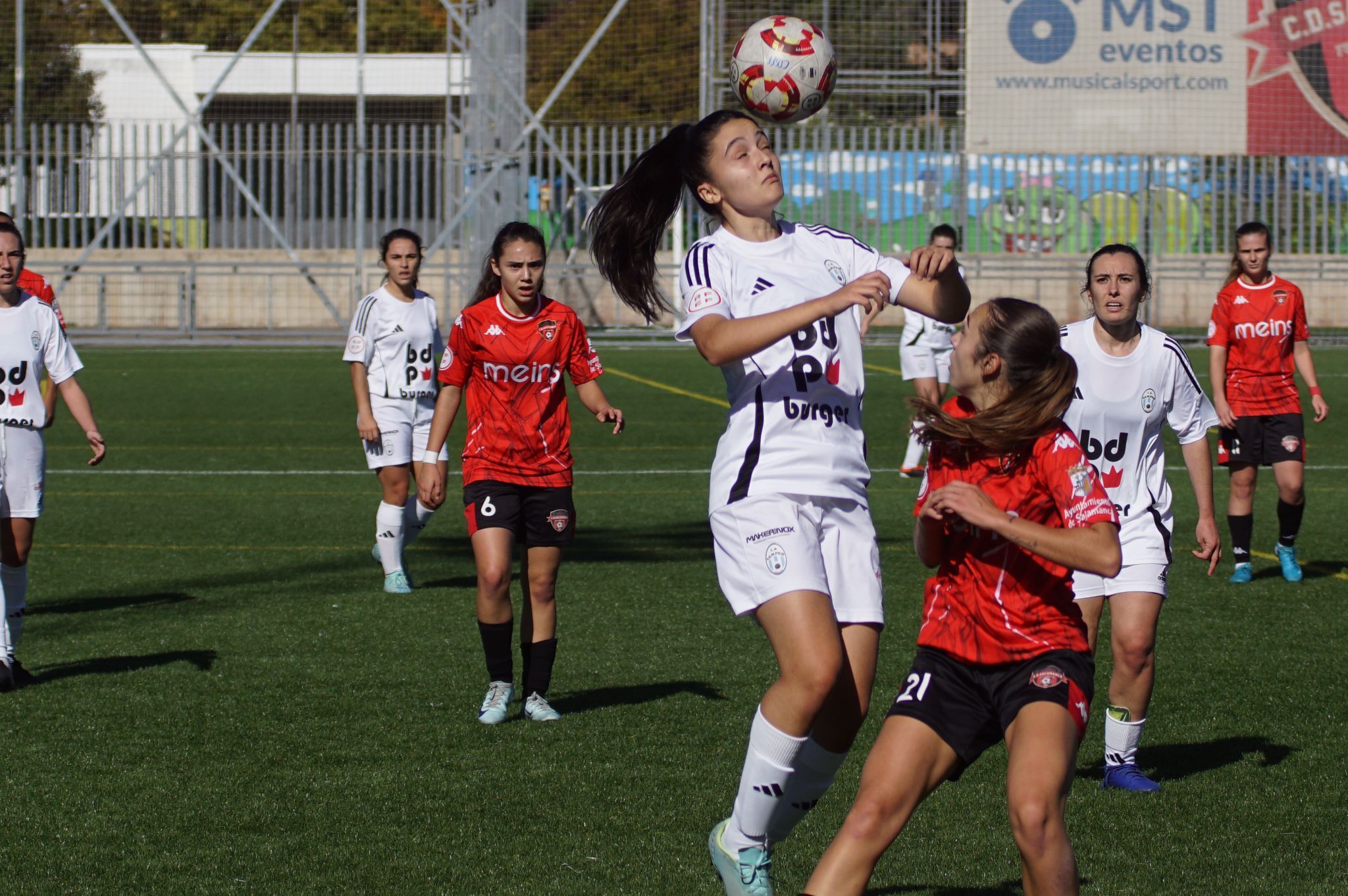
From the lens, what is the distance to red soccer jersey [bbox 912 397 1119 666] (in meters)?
3.74

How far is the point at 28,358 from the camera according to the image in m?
7.04

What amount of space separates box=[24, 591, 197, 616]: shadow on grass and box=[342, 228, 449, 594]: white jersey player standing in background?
120 cm

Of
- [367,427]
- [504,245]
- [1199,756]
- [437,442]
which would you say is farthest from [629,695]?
[367,427]

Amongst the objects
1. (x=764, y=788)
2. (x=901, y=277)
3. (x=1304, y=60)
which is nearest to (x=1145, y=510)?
(x=901, y=277)

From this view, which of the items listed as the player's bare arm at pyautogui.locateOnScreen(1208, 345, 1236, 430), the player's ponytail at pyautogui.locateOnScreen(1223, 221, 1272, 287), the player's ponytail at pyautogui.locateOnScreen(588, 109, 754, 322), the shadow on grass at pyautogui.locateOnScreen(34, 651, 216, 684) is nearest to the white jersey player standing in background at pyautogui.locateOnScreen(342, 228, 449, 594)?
the shadow on grass at pyautogui.locateOnScreen(34, 651, 216, 684)

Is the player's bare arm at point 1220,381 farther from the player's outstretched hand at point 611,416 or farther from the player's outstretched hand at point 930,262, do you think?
the player's outstretched hand at point 930,262

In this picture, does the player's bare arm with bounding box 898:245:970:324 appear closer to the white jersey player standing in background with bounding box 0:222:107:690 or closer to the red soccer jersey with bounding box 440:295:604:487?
the red soccer jersey with bounding box 440:295:604:487

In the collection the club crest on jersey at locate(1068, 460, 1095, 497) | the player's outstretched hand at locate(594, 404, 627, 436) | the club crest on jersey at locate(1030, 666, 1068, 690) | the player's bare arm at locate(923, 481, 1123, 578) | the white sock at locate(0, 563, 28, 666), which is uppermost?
the player's outstretched hand at locate(594, 404, 627, 436)

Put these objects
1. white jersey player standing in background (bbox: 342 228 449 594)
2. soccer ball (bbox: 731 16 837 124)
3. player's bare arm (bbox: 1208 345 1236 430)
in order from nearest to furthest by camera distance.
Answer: soccer ball (bbox: 731 16 837 124)
player's bare arm (bbox: 1208 345 1236 430)
white jersey player standing in background (bbox: 342 228 449 594)

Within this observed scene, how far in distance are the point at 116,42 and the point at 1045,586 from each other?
163ft

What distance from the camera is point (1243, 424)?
386 inches

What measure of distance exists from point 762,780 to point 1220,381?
628 cm

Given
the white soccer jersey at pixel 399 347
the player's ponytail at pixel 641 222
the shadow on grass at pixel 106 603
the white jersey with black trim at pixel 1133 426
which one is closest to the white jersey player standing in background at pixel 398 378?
the white soccer jersey at pixel 399 347

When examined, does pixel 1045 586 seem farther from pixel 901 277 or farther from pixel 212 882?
pixel 212 882
